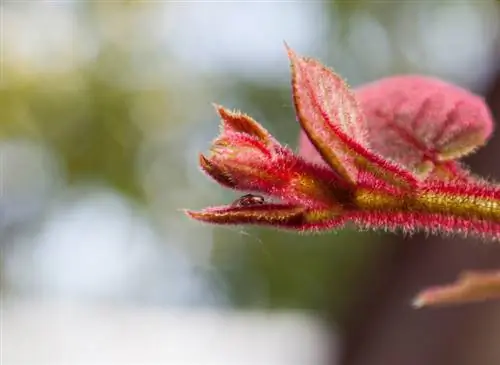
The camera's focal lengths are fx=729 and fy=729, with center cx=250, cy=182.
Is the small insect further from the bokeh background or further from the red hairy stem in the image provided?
the bokeh background

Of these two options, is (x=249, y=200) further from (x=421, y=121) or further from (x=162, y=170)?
(x=162, y=170)

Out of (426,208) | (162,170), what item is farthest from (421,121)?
(162,170)

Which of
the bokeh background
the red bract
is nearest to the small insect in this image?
the red bract

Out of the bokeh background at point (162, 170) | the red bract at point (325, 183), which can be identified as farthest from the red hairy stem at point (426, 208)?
the bokeh background at point (162, 170)

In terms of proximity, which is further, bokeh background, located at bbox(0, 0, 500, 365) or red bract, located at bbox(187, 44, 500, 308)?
bokeh background, located at bbox(0, 0, 500, 365)

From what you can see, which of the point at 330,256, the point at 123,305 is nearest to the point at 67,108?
the point at 123,305

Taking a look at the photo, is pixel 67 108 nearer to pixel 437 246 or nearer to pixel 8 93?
pixel 8 93

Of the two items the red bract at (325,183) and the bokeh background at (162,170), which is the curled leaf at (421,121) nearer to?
the red bract at (325,183)

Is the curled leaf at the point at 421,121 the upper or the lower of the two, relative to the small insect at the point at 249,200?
upper

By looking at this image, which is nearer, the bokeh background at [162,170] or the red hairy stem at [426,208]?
the red hairy stem at [426,208]
